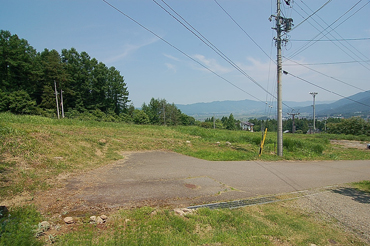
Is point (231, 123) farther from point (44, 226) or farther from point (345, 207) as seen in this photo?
point (44, 226)

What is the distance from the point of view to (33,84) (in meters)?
49.8

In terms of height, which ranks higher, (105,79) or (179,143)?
(105,79)

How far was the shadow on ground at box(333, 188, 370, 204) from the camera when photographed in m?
7.16

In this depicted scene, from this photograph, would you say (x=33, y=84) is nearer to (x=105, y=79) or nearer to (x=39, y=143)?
(x=105, y=79)

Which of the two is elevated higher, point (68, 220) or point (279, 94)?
point (279, 94)

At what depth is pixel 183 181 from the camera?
7750 mm

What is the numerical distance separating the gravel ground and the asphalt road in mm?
894

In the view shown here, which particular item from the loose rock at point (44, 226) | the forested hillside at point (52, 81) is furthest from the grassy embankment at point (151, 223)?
the forested hillside at point (52, 81)

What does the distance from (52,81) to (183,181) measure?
53372mm

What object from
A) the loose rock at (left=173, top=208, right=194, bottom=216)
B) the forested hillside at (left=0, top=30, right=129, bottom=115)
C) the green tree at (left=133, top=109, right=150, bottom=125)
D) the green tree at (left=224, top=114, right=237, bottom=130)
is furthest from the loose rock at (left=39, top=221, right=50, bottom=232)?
the green tree at (left=224, top=114, right=237, bottom=130)

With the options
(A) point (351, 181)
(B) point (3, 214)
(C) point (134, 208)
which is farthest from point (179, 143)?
(B) point (3, 214)

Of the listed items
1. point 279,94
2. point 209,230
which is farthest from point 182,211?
point 279,94

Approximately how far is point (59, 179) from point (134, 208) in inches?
125


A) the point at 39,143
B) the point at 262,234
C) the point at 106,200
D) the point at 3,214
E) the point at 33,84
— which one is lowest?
the point at 262,234
